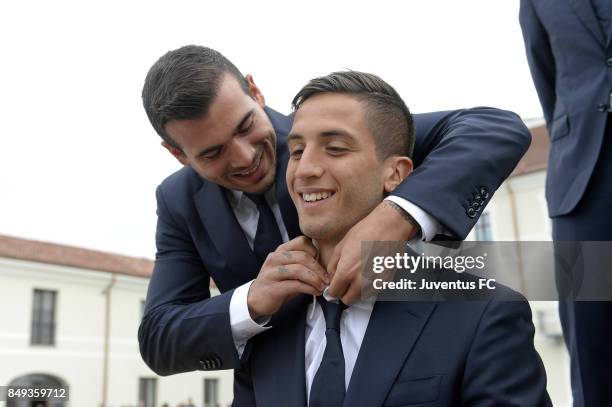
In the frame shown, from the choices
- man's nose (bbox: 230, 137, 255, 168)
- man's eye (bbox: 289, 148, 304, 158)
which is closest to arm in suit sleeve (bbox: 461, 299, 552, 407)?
man's eye (bbox: 289, 148, 304, 158)

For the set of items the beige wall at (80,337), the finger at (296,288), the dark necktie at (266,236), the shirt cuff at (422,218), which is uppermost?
the beige wall at (80,337)

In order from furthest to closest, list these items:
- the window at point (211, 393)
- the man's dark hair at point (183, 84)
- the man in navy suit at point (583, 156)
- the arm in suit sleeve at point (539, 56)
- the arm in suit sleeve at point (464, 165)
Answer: the window at point (211, 393)
the arm in suit sleeve at point (539, 56)
the man's dark hair at point (183, 84)
the man in navy suit at point (583, 156)
the arm in suit sleeve at point (464, 165)

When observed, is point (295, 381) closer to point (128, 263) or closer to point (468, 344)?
point (468, 344)

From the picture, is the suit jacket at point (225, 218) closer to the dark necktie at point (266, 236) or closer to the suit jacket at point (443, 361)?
the dark necktie at point (266, 236)

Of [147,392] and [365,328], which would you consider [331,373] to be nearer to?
[365,328]

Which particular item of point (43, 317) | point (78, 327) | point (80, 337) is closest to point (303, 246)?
point (43, 317)

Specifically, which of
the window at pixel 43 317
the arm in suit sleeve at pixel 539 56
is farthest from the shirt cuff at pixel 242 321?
the window at pixel 43 317

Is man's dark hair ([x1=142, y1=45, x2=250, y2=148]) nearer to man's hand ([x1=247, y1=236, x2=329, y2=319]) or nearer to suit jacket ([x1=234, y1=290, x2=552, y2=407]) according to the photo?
man's hand ([x1=247, y1=236, x2=329, y2=319])

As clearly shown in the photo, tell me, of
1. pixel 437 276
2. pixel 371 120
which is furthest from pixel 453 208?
pixel 371 120

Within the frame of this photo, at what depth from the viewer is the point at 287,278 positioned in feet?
6.72

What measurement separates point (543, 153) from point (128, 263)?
68.3 feet

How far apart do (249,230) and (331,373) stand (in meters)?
0.94

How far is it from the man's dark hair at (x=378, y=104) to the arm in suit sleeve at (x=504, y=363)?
64 centimetres

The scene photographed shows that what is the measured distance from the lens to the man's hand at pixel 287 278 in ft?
6.66
